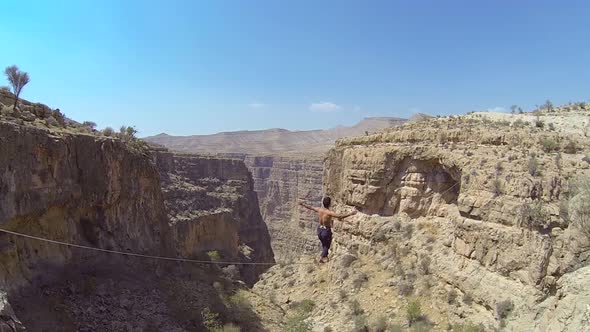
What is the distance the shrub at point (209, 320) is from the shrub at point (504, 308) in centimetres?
1142

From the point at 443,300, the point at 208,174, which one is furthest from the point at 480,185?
the point at 208,174

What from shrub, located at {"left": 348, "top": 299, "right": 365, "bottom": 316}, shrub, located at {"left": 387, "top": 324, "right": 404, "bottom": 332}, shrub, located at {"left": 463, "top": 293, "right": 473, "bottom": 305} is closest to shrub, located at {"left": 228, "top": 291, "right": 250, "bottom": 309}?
shrub, located at {"left": 348, "top": 299, "right": 365, "bottom": 316}

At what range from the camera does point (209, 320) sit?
20.7 m

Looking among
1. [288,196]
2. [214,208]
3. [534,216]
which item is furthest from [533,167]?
[288,196]

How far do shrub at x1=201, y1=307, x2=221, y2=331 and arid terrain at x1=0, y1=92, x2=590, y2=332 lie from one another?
0.10 metres

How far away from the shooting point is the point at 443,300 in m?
18.1

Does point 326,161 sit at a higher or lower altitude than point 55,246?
higher

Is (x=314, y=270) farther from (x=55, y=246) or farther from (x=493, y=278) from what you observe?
(x=55, y=246)

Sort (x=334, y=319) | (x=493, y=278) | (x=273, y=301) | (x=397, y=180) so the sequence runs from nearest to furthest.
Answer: (x=493, y=278) → (x=334, y=319) → (x=397, y=180) → (x=273, y=301)

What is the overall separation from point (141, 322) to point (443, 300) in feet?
38.7

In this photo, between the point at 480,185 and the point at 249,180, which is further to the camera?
the point at 249,180

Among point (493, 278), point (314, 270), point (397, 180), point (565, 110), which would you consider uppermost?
point (565, 110)

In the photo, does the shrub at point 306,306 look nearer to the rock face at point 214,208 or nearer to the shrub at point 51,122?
the shrub at point 51,122

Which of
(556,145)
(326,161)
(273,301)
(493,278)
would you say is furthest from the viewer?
(326,161)
